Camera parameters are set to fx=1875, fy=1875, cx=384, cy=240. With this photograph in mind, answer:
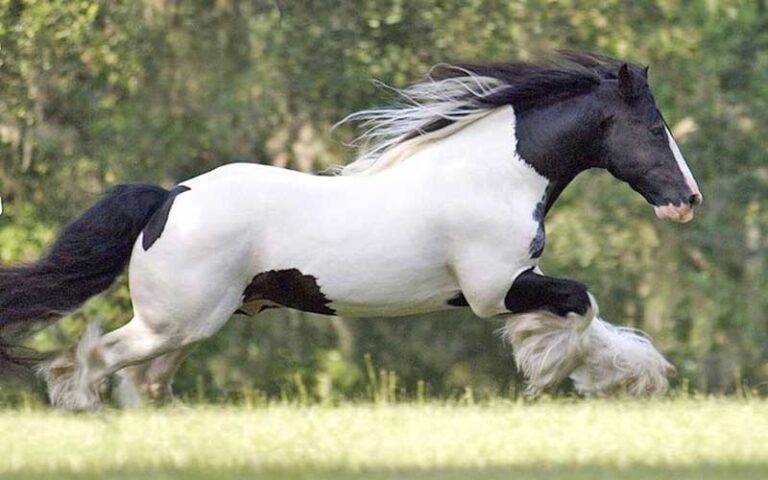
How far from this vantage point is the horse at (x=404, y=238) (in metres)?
8.08

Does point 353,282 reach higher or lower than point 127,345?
higher

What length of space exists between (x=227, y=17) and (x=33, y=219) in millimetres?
2227

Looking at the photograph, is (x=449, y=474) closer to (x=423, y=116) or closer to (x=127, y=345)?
(x=127, y=345)

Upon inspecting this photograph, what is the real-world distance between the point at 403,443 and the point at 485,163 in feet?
5.01

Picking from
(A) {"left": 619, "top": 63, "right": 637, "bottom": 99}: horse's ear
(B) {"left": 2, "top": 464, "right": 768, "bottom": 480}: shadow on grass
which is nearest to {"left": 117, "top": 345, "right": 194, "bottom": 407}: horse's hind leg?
(B) {"left": 2, "top": 464, "right": 768, "bottom": 480}: shadow on grass

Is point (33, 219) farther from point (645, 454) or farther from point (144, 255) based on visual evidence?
point (645, 454)

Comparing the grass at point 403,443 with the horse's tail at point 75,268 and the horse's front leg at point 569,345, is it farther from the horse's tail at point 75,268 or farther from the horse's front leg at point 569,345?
the horse's tail at point 75,268

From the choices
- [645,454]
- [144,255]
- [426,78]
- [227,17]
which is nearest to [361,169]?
[426,78]

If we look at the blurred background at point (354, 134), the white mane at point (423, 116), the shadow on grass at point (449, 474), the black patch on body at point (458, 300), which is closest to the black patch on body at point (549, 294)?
the black patch on body at point (458, 300)

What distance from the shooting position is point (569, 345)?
8.21 m

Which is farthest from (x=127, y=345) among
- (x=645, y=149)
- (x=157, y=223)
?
(x=645, y=149)

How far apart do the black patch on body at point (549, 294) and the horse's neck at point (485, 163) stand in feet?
1.17

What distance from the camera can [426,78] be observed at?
8.70m

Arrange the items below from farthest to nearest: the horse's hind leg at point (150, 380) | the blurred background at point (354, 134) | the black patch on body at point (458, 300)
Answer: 1. the blurred background at point (354, 134)
2. the horse's hind leg at point (150, 380)
3. the black patch on body at point (458, 300)
